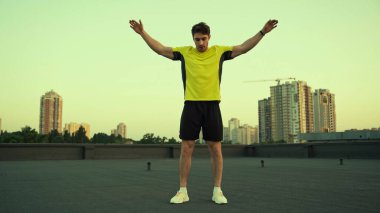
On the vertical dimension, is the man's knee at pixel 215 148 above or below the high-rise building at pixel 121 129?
below

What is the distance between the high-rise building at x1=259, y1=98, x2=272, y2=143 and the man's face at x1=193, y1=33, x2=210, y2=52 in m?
85.8

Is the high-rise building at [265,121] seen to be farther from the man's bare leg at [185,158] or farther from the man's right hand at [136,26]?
the man's right hand at [136,26]

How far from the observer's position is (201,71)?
3725 mm

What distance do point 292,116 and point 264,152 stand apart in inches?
2502

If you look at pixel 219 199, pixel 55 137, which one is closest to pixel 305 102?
pixel 55 137

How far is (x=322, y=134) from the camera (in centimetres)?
3606

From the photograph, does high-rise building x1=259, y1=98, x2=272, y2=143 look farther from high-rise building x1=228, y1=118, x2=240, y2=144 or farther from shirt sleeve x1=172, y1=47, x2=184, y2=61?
shirt sleeve x1=172, y1=47, x2=184, y2=61

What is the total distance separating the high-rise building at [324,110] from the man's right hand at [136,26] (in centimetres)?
7890

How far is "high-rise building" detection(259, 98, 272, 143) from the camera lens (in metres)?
87.7

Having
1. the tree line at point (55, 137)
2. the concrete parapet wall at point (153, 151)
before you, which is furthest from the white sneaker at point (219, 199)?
the tree line at point (55, 137)

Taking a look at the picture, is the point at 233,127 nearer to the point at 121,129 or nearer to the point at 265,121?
the point at 121,129

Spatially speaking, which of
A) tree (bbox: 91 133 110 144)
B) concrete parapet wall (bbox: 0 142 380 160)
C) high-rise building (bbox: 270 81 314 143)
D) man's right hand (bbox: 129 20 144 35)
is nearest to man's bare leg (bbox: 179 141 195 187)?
man's right hand (bbox: 129 20 144 35)

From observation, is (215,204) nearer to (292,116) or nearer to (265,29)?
(265,29)

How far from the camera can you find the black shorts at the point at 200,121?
3660mm
